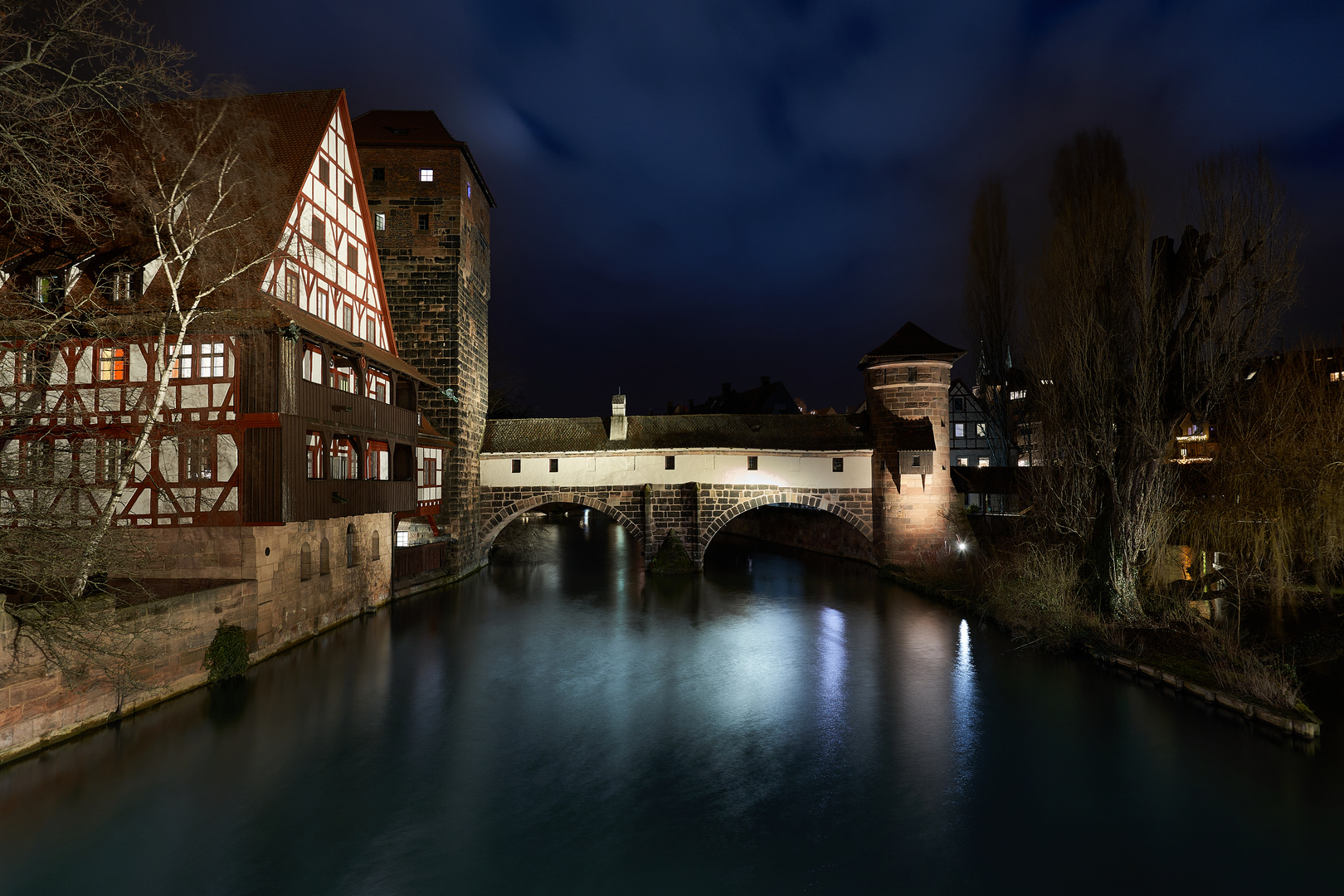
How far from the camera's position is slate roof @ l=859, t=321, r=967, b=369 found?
23.1 meters

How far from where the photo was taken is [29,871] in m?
6.54

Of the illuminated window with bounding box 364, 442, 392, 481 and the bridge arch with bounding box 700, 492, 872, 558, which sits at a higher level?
the illuminated window with bounding box 364, 442, 392, 481

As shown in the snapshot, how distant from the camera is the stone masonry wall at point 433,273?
21.2 m

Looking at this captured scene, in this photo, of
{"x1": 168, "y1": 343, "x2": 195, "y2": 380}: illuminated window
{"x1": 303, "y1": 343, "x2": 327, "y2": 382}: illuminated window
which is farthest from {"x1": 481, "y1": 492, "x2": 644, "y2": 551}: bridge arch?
{"x1": 168, "y1": 343, "x2": 195, "y2": 380}: illuminated window

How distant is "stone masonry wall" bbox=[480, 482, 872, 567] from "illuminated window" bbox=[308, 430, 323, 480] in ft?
29.1

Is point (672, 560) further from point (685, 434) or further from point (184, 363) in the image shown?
point (184, 363)

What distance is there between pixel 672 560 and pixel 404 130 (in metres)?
16.4

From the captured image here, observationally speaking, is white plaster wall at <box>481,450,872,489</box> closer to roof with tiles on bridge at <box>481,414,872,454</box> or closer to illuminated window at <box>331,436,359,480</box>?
roof with tiles on bridge at <box>481,414,872,454</box>

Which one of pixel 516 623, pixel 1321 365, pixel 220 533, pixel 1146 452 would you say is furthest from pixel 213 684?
pixel 1321 365

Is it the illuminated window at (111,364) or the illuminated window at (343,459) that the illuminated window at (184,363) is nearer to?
the illuminated window at (111,364)

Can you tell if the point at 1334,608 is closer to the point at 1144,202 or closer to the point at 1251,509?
the point at 1251,509

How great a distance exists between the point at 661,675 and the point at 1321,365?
15056 mm

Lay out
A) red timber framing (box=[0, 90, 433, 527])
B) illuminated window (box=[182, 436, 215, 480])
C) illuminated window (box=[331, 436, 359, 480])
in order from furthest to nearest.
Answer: illuminated window (box=[331, 436, 359, 480])
illuminated window (box=[182, 436, 215, 480])
red timber framing (box=[0, 90, 433, 527])

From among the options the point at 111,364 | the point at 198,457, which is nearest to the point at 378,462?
the point at 198,457
